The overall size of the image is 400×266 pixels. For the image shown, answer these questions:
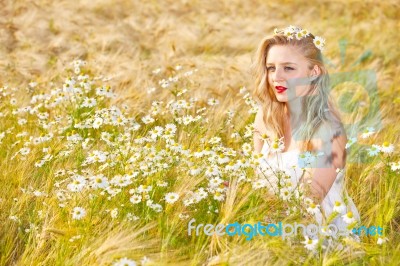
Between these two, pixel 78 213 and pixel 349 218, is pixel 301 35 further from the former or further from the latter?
pixel 78 213

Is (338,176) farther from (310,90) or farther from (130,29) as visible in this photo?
(130,29)

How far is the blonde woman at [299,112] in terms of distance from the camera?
3.44 metres

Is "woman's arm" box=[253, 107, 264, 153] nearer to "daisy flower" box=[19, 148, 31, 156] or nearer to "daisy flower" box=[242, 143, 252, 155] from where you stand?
"daisy flower" box=[242, 143, 252, 155]

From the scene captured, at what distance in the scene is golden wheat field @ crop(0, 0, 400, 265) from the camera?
8.86 ft

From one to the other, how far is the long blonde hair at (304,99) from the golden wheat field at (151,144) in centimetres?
22

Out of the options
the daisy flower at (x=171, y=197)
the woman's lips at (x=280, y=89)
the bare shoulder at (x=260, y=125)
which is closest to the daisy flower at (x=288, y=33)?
the woman's lips at (x=280, y=89)

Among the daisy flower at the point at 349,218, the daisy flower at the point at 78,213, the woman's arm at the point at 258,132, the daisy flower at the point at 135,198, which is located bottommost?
the daisy flower at the point at 78,213

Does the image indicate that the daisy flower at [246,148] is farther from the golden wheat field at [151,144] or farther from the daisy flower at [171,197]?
the daisy flower at [171,197]

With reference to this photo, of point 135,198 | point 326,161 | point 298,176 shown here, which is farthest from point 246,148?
point 135,198

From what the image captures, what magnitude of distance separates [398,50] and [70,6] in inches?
166

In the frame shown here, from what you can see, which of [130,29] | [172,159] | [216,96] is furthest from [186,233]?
[130,29]

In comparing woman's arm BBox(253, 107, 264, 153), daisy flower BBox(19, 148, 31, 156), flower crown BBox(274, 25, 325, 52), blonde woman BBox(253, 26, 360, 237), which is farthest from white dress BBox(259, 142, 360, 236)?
daisy flower BBox(19, 148, 31, 156)

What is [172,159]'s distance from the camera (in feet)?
10.6

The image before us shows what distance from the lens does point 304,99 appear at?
3.72 m
